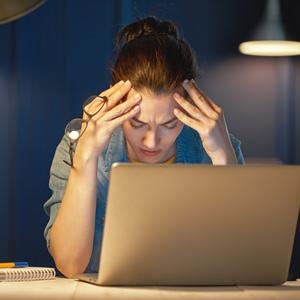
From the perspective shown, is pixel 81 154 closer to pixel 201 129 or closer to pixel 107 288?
pixel 201 129

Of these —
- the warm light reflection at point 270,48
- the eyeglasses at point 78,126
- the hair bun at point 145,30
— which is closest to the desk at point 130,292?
the eyeglasses at point 78,126

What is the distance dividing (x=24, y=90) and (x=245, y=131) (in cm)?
99

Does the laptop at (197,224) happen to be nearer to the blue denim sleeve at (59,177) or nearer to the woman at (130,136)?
the woman at (130,136)

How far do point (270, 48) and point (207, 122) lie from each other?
166cm

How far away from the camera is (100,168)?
2.24 metres

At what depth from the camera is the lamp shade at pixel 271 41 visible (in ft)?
12.4

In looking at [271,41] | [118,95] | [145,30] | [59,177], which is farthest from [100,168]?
[271,41]

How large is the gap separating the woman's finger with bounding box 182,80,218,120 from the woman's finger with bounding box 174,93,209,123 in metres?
0.02

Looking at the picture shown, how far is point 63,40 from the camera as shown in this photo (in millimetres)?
3662

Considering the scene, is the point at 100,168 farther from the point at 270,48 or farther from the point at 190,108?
the point at 270,48

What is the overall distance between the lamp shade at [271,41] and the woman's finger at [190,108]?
1.65 metres

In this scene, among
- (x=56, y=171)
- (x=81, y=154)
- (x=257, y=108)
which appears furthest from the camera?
(x=257, y=108)

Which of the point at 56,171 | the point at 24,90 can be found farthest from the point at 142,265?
the point at 24,90

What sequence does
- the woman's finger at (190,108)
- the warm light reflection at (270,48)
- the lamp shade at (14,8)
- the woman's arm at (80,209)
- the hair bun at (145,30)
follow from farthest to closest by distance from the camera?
the warm light reflection at (270,48) < the hair bun at (145,30) < the woman's finger at (190,108) < the woman's arm at (80,209) < the lamp shade at (14,8)
